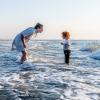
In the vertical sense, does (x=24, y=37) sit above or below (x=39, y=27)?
below

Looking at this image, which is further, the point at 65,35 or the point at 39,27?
the point at 65,35

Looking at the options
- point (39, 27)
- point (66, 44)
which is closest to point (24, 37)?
point (39, 27)

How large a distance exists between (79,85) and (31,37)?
5215 mm

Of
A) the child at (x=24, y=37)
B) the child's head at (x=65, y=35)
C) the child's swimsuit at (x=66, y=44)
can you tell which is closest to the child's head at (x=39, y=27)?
the child at (x=24, y=37)

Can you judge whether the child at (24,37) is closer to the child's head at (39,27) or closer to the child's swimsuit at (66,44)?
the child's head at (39,27)

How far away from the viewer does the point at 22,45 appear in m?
13.8

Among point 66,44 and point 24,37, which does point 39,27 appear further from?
point 66,44

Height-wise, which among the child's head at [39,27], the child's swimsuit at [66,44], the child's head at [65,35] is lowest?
the child's swimsuit at [66,44]

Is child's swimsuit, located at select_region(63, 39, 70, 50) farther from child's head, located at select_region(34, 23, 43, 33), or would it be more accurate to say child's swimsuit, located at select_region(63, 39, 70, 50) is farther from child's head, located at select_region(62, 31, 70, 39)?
child's head, located at select_region(34, 23, 43, 33)

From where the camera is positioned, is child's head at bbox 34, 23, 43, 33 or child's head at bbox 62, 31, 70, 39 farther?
child's head at bbox 62, 31, 70, 39

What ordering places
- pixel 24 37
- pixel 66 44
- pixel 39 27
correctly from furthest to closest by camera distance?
pixel 66 44 → pixel 24 37 → pixel 39 27

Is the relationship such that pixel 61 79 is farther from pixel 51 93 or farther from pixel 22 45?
pixel 22 45

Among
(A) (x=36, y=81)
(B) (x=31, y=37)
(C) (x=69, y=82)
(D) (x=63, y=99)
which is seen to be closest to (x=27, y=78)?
(A) (x=36, y=81)

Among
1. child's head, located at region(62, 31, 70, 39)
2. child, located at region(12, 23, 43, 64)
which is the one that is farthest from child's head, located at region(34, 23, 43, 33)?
child's head, located at region(62, 31, 70, 39)
